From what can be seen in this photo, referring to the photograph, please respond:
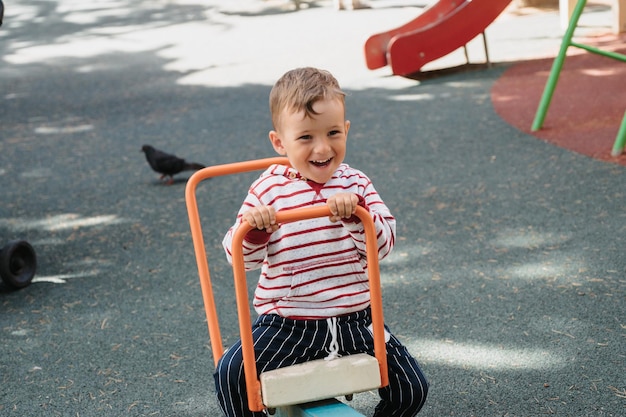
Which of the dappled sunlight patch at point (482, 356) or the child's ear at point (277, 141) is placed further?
the dappled sunlight patch at point (482, 356)

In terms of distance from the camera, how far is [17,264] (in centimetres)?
391

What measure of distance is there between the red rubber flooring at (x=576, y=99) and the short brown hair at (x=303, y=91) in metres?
3.44

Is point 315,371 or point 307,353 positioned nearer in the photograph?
point 315,371

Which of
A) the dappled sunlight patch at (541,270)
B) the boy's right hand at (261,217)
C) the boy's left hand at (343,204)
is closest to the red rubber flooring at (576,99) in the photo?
the dappled sunlight patch at (541,270)

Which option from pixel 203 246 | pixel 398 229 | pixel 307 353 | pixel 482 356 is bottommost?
pixel 398 229

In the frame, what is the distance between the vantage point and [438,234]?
4.13 meters

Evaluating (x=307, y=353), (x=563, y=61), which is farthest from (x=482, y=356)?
(x=563, y=61)

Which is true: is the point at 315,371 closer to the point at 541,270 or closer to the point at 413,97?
the point at 541,270

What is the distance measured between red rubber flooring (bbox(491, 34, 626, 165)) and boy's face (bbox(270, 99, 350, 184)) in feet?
11.2

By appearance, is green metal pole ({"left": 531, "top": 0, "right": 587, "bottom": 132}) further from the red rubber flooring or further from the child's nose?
the child's nose

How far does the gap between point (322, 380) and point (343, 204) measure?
1.37 feet

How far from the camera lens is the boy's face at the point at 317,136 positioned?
1.91 m

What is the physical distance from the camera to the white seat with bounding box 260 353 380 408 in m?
1.86

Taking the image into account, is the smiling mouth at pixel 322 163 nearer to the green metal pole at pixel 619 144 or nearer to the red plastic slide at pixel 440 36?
the green metal pole at pixel 619 144
